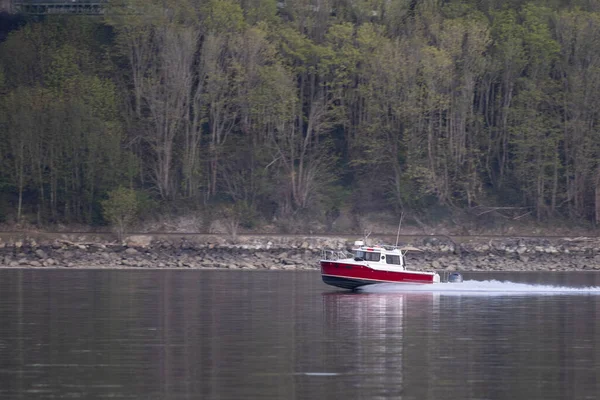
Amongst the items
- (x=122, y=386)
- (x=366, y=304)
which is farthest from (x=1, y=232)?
(x=122, y=386)

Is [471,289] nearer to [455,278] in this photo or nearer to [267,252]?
[455,278]

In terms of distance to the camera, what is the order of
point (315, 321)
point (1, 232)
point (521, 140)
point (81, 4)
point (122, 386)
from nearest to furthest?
point (122, 386)
point (315, 321)
point (1, 232)
point (521, 140)
point (81, 4)

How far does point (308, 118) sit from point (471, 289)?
3930 centimetres

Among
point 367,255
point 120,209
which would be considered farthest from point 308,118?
point 367,255

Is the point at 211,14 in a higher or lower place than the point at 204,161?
higher

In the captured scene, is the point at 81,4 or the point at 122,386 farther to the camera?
the point at 81,4

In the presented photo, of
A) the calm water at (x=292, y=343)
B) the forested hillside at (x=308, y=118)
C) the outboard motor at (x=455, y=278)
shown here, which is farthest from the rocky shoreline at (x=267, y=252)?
the calm water at (x=292, y=343)

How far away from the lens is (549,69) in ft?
284

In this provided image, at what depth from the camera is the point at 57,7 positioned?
10631 centimetres

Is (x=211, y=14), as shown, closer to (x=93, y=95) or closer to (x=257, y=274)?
(x=93, y=95)

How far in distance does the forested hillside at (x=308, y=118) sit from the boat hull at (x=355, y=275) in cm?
3314

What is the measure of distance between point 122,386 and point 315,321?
46.0 feet

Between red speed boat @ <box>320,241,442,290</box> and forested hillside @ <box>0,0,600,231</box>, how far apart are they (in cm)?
3294

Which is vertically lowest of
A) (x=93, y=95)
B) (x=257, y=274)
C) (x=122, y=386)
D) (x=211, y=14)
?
(x=257, y=274)
